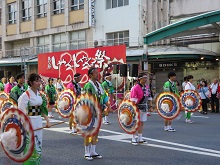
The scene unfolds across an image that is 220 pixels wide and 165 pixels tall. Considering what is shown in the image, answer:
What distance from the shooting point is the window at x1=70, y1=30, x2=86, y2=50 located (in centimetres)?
3090

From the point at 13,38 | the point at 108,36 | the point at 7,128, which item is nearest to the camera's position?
the point at 7,128

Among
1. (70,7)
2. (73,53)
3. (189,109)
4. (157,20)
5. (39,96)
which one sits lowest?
(189,109)

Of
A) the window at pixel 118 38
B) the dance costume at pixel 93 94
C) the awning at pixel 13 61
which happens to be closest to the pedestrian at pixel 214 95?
the window at pixel 118 38

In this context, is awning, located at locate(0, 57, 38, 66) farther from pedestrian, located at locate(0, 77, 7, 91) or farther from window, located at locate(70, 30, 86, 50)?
pedestrian, located at locate(0, 77, 7, 91)

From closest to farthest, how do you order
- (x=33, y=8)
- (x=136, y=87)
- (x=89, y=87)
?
(x=89, y=87) → (x=136, y=87) → (x=33, y=8)

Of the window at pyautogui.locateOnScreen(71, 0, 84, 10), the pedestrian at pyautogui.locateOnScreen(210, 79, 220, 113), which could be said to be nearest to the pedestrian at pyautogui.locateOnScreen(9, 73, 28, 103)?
the pedestrian at pyautogui.locateOnScreen(210, 79, 220, 113)

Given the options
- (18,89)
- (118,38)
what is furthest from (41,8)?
(18,89)

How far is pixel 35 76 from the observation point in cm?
594

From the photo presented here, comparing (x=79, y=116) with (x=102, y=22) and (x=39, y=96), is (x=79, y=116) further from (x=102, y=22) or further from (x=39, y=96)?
(x=102, y=22)

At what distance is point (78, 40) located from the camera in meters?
31.4

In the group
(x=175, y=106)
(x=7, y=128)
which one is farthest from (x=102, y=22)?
(x=7, y=128)

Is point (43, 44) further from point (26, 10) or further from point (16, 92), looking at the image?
point (16, 92)

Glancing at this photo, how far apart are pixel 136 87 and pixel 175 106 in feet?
8.02

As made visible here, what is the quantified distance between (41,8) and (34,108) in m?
31.2
